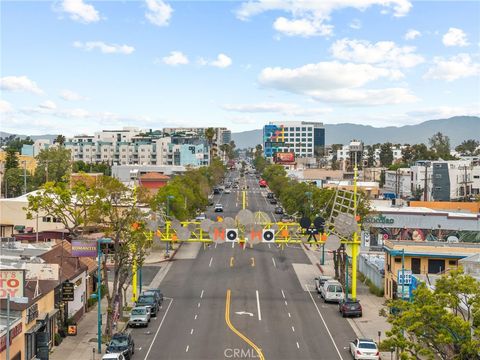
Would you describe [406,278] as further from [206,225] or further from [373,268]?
[206,225]

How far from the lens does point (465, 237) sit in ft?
291

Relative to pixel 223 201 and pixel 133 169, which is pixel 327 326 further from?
pixel 133 169

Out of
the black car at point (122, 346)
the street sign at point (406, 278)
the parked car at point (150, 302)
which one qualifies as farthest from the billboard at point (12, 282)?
the street sign at point (406, 278)

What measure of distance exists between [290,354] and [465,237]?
55.1m

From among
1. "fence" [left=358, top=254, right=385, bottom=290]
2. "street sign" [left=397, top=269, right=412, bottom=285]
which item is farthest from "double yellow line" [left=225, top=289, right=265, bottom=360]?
"fence" [left=358, top=254, right=385, bottom=290]

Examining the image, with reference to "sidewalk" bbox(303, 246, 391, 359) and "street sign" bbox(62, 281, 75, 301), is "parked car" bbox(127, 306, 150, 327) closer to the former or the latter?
"street sign" bbox(62, 281, 75, 301)

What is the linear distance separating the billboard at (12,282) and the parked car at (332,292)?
91.9 ft

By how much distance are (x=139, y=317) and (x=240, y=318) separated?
766cm

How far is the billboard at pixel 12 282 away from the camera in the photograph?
123ft

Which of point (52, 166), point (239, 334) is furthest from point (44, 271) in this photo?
point (52, 166)

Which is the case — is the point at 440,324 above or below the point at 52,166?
below

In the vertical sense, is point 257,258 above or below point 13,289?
below

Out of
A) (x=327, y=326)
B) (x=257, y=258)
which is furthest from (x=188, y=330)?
(x=257, y=258)

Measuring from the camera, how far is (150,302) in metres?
52.1
